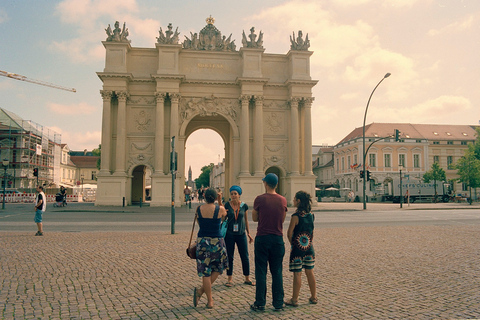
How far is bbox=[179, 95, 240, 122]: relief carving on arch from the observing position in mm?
36572

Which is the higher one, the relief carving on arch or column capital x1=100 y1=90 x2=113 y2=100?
column capital x1=100 y1=90 x2=113 y2=100

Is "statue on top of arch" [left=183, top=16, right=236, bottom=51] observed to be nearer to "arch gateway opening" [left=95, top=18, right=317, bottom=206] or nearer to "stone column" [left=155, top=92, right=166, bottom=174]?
"arch gateway opening" [left=95, top=18, right=317, bottom=206]

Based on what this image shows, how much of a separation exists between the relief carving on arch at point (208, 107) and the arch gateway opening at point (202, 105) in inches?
3.7

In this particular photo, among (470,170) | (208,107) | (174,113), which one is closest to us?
(174,113)

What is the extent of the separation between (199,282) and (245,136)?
1166 inches

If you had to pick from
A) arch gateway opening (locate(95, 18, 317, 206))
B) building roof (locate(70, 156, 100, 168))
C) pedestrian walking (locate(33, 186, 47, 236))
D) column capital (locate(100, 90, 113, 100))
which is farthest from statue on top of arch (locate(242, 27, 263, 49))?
building roof (locate(70, 156, 100, 168))

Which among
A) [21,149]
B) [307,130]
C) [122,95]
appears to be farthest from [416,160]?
[21,149]

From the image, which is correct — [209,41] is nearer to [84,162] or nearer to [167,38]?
[167,38]

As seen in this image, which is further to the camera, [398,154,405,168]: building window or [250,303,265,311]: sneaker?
[398,154,405,168]: building window

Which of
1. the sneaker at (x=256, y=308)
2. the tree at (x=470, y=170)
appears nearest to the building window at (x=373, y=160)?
the tree at (x=470, y=170)

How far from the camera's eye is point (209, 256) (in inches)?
228

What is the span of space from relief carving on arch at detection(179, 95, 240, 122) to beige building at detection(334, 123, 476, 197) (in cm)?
2910

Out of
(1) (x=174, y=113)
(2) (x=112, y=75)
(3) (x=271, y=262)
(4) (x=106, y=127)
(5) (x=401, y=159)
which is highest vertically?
(2) (x=112, y=75)

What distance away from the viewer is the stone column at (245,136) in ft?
118
